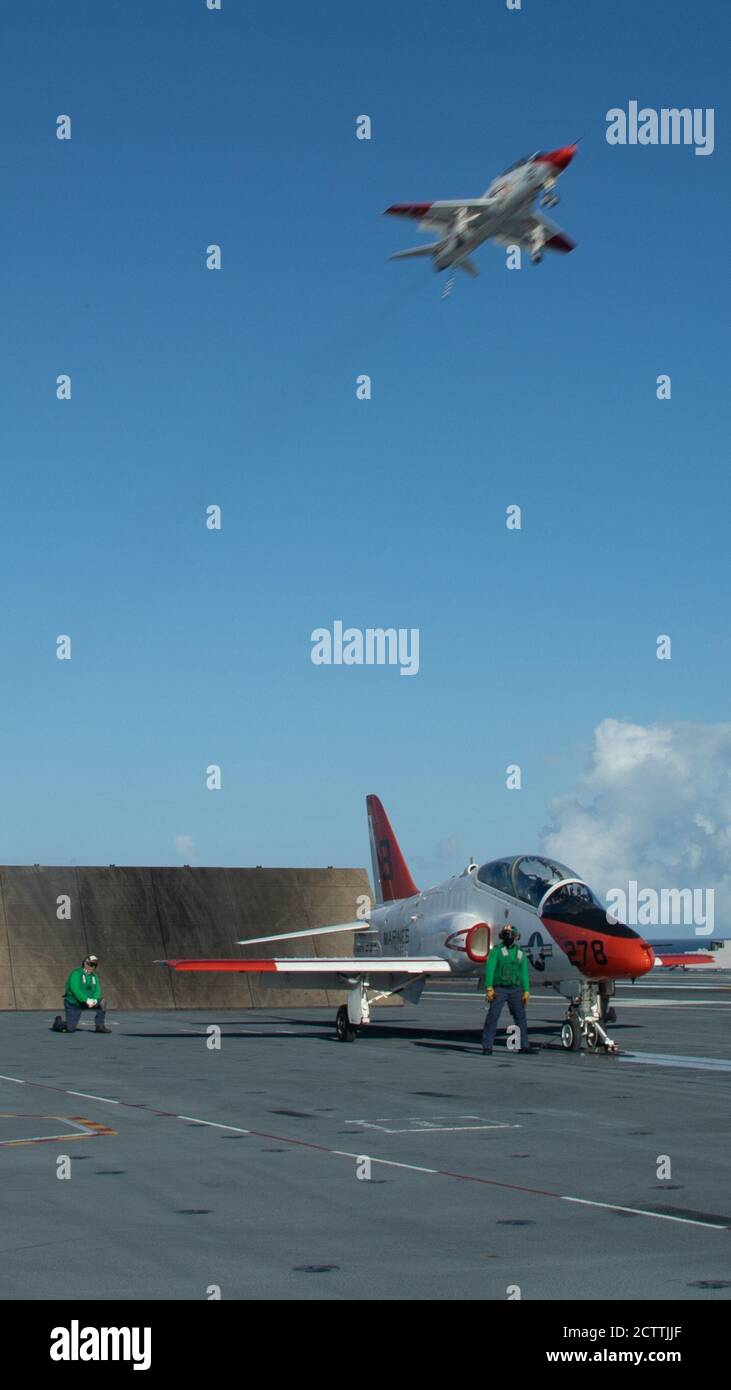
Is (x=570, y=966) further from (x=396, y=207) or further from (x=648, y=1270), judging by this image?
(x=396, y=207)

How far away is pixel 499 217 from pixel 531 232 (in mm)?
1253

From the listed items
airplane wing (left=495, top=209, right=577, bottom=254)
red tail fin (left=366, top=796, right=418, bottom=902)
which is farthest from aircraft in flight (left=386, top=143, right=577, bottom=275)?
red tail fin (left=366, top=796, right=418, bottom=902)

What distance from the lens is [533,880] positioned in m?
24.9

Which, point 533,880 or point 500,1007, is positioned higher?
point 533,880

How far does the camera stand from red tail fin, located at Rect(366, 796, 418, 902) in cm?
3656

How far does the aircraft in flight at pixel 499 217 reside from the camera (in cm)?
3222

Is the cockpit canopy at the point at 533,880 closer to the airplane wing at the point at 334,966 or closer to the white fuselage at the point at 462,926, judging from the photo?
the white fuselage at the point at 462,926

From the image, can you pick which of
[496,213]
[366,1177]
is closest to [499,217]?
[496,213]

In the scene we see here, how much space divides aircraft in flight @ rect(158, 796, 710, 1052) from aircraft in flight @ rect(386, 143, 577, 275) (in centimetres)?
1513

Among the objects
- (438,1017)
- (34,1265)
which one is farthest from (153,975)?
(34,1265)

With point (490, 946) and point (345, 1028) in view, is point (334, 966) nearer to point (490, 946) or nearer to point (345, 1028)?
point (345, 1028)

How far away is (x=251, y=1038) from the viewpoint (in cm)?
2730

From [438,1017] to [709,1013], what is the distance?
7015 millimetres

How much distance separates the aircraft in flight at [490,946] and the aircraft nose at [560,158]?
1659cm
